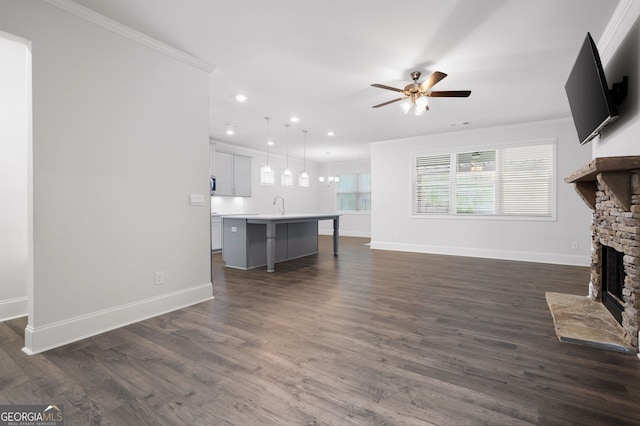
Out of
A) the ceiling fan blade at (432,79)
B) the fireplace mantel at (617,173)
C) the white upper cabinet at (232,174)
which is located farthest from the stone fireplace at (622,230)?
the white upper cabinet at (232,174)

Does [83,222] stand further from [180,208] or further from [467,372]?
[467,372]

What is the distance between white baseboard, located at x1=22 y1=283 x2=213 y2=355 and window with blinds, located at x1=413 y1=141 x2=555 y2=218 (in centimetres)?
530

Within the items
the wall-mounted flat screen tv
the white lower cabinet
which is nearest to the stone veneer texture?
the wall-mounted flat screen tv

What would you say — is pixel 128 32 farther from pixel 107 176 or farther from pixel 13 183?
pixel 13 183

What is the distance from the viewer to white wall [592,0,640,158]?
2145 millimetres

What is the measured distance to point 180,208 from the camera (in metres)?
3.08

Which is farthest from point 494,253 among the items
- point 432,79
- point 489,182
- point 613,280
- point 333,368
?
point 333,368

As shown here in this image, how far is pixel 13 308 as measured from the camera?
9.36 feet

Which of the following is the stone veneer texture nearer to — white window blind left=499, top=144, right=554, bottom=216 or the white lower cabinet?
white window blind left=499, top=144, right=554, bottom=216

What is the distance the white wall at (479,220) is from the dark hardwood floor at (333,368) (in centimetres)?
287

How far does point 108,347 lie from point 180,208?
1380mm

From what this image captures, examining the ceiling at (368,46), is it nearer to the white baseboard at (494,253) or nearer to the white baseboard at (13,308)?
the white baseboard at (494,253)

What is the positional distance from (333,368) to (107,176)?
242 centimetres

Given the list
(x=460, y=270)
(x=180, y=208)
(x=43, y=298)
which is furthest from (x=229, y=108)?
(x=460, y=270)
